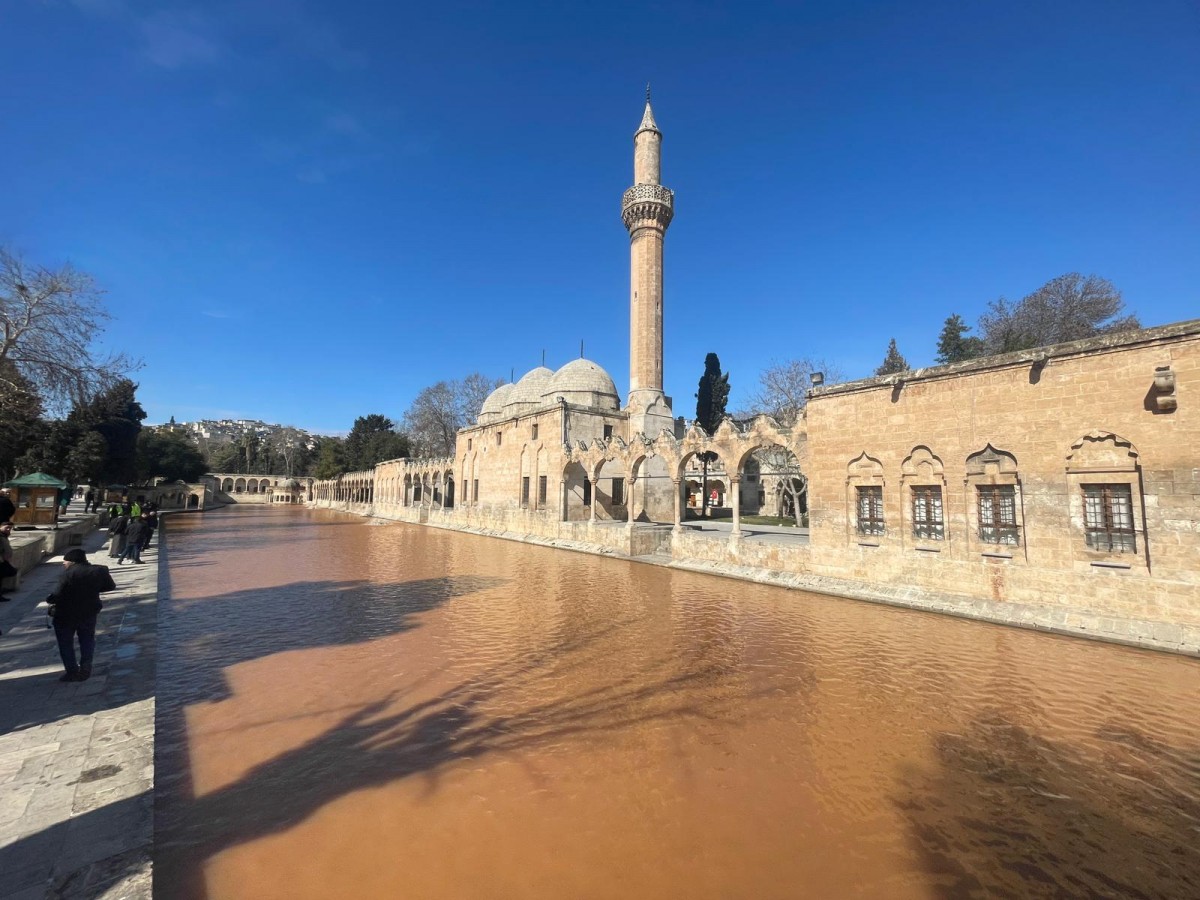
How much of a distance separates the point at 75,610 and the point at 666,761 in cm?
594

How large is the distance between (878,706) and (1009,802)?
172cm

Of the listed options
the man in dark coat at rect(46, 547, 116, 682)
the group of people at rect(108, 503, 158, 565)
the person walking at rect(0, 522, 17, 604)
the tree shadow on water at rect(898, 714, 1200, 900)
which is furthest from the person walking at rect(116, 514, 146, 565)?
the tree shadow on water at rect(898, 714, 1200, 900)

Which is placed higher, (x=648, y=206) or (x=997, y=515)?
(x=648, y=206)

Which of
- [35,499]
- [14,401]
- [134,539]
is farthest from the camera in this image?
[35,499]

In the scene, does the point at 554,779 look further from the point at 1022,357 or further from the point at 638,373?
the point at 638,373

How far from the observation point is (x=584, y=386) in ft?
99.0

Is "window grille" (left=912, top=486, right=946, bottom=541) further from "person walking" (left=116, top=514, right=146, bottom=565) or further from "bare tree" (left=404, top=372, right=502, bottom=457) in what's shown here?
"bare tree" (left=404, top=372, right=502, bottom=457)

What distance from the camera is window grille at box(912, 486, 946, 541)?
10508mm

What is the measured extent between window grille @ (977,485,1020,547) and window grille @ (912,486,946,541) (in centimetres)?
68

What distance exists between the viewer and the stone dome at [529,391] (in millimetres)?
34469

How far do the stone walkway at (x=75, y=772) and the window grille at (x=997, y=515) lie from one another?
1193 centimetres

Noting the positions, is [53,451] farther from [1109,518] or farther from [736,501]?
[1109,518]

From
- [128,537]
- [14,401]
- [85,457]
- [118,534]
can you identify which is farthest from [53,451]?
[128,537]

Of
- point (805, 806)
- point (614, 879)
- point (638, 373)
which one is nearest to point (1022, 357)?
point (805, 806)
